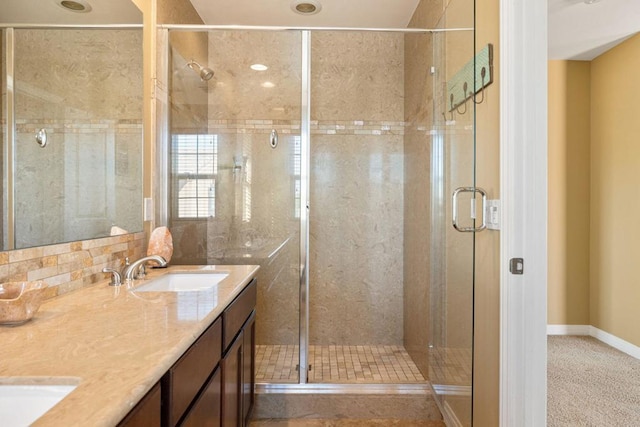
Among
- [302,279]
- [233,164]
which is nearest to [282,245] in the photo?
[302,279]

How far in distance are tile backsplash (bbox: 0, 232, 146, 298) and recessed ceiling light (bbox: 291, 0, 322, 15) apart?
2047 millimetres

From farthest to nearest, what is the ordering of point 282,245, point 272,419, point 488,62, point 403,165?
point 403,165, point 282,245, point 272,419, point 488,62

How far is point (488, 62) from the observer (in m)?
1.49

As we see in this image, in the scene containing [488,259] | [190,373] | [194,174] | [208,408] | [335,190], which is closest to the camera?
[190,373]

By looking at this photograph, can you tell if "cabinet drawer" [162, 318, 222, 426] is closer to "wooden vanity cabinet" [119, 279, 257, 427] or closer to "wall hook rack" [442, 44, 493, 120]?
"wooden vanity cabinet" [119, 279, 257, 427]

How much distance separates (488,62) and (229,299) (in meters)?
1.41

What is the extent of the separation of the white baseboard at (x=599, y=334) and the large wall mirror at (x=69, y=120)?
12.6ft

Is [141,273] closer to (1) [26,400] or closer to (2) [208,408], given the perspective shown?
(2) [208,408]

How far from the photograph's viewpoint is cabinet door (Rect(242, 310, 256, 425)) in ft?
5.46

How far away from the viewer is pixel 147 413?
27.6 inches

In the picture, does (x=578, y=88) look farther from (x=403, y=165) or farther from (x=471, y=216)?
(x=471, y=216)

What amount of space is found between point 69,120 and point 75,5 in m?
0.46

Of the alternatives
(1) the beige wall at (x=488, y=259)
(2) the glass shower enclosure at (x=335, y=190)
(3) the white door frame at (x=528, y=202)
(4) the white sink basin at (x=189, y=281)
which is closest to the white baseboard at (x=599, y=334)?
(2) the glass shower enclosure at (x=335, y=190)

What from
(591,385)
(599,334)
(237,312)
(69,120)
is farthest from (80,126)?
(599,334)
